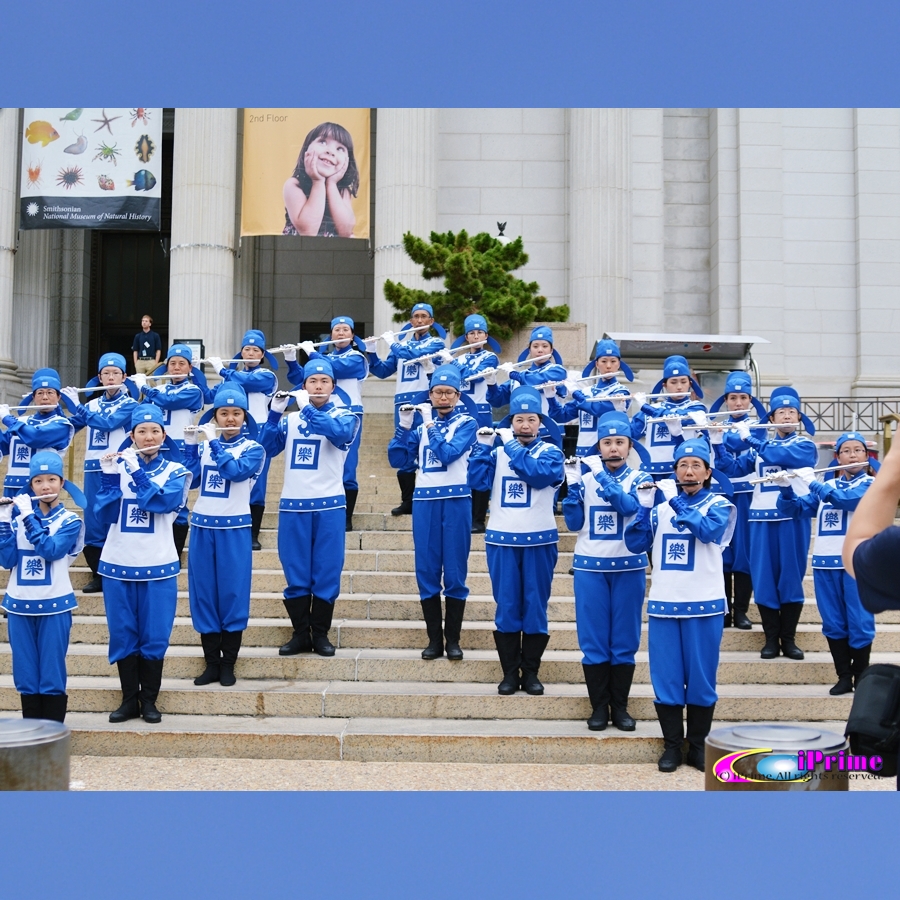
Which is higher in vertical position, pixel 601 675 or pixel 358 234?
pixel 358 234

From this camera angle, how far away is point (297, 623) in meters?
8.75

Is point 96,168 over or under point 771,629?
over

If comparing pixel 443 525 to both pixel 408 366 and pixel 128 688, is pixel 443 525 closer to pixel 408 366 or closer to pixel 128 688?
pixel 128 688

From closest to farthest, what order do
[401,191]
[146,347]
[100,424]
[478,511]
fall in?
[100,424], [478,511], [146,347], [401,191]

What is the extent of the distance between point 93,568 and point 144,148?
1084 cm

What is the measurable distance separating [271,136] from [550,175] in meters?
5.43

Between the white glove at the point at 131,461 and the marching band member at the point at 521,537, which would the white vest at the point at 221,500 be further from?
the marching band member at the point at 521,537

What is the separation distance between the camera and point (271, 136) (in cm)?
1889

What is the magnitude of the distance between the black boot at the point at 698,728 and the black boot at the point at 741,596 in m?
2.53

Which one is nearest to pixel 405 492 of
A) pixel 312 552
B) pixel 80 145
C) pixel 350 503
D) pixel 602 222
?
pixel 350 503

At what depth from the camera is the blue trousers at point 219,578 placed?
8.39 meters

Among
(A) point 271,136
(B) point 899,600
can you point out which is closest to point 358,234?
(A) point 271,136

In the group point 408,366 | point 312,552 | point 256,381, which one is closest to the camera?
point 312,552

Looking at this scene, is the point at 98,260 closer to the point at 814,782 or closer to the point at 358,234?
the point at 358,234
